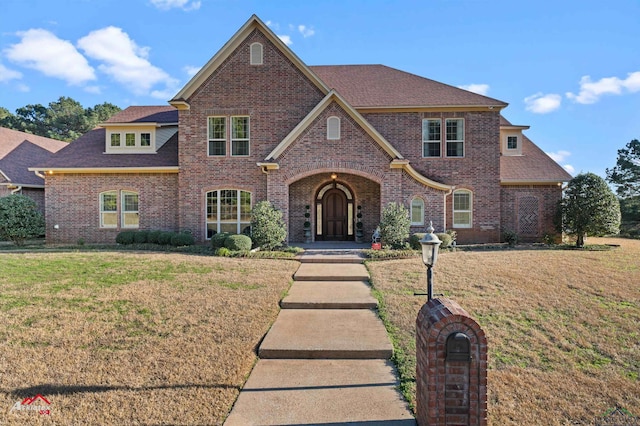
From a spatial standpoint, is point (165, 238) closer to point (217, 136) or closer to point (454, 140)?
point (217, 136)

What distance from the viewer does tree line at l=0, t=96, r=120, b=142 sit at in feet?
145

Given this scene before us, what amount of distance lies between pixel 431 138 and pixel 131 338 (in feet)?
49.0

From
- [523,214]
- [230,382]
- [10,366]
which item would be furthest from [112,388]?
[523,214]

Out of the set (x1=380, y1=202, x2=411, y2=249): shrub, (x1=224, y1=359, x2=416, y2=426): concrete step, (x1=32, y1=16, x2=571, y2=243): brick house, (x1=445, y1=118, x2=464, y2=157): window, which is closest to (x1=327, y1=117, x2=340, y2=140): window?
(x1=32, y1=16, x2=571, y2=243): brick house

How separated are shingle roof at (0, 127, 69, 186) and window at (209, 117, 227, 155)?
1216 cm

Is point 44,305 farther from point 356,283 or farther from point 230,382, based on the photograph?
point 356,283

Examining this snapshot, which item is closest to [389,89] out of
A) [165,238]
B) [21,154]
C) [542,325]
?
[165,238]

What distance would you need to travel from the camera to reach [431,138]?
16.8 m

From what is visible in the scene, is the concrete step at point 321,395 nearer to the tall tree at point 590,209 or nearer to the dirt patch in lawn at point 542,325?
the dirt patch in lawn at point 542,325

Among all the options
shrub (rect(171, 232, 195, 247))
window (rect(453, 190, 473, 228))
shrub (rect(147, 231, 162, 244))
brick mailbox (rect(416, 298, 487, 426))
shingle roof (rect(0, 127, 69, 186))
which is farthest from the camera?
shingle roof (rect(0, 127, 69, 186))

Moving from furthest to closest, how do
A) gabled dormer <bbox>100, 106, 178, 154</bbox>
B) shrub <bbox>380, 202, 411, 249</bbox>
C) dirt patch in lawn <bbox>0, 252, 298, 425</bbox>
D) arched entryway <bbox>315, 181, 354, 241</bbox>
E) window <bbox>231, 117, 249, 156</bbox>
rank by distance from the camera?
gabled dormer <bbox>100, 106, 178, 154</bbox> → arched entryway <bbox>315, 181, 354, 241</bbox> → window <bbox>231, 117, 249, 156</bbox> → shrub <bbox>380, 202, 411, 249</bbox> → dirt patch in lawn <bbox>0, 252, 298, 425</bbox>

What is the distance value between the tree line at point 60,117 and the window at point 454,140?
146 ft

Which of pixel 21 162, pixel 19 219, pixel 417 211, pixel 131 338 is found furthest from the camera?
pixel 21 162

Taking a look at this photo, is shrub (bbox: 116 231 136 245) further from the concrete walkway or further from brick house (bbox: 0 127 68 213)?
the concrete walkway
